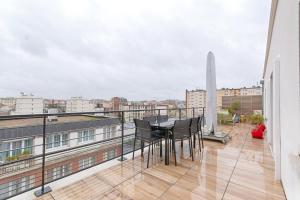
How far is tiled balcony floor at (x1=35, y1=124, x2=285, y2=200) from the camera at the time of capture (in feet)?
5.89

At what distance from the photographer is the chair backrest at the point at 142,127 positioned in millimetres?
2723

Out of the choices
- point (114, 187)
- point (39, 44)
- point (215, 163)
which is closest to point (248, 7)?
point (215, 163)

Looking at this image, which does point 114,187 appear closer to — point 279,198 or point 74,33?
point 279,198

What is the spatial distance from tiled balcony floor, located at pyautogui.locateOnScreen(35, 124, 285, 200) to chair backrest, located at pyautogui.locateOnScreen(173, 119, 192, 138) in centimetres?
51

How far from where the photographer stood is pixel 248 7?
4.15m

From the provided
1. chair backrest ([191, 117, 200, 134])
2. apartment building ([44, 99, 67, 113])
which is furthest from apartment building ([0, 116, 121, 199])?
chair backrest ([191, 117, 200, 134])

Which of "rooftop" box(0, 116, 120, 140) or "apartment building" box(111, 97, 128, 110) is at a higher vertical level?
"apartment building" box(111, 97, 128, 110)

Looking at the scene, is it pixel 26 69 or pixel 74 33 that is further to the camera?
pixel 26 69

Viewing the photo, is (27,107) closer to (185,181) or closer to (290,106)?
(185,181)

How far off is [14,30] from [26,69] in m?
5.47

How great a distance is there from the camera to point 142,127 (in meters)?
2.85

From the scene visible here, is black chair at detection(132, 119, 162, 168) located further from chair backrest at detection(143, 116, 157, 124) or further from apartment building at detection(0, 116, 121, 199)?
chair backrest at detection(143, 116, 157, 124)

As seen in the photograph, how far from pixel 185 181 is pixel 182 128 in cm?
99

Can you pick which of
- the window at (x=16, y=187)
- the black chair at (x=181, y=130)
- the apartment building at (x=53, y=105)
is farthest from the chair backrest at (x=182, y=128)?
the window at (x=16, y=187)
